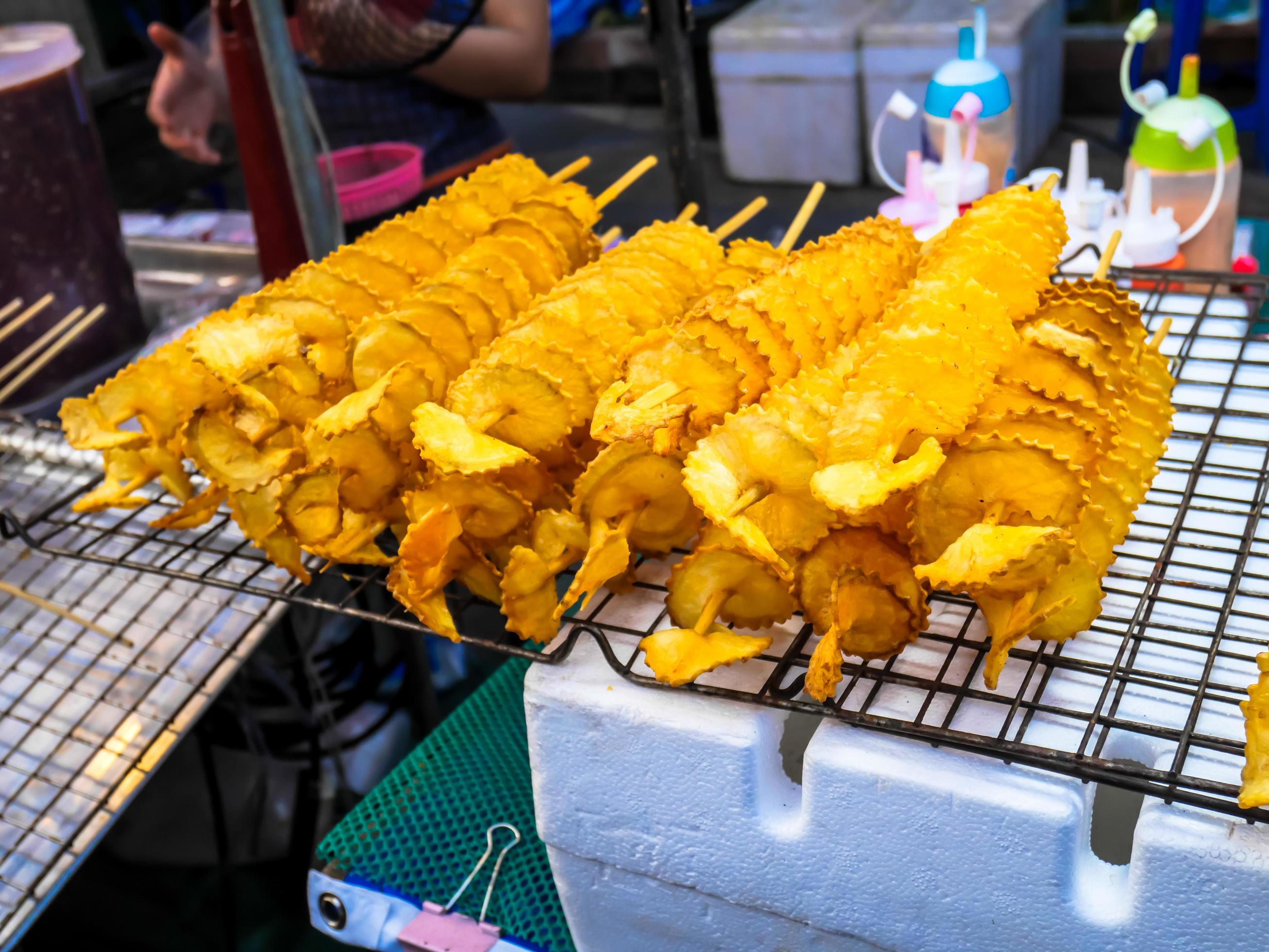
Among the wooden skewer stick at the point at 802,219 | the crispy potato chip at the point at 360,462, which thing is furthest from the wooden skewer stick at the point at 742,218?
the crispy potato chip at the point at 360,462

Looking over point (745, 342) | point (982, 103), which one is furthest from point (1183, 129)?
point (745, 342)

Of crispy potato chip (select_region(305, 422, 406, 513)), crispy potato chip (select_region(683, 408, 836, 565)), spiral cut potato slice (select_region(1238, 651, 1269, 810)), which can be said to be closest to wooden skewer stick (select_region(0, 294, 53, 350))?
crispy potato chip (select_region(305, 422, 406, 513))

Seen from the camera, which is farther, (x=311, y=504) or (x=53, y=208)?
(x=53, y=208)

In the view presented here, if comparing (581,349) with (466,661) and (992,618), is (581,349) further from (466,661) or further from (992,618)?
(466,661)

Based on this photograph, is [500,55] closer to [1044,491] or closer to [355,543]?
[355,543]

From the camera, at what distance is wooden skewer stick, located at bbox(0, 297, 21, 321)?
2.20 meters

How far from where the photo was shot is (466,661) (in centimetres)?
298

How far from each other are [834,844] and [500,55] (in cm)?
261

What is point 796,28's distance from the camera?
5.45m

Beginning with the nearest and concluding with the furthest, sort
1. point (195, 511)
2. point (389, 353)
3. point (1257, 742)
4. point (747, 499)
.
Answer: point (1257, 742) < point (747, 499) < point (389, 353) < point (195, 511)

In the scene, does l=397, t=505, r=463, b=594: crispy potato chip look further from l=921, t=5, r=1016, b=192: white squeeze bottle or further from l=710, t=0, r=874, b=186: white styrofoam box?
l=710, t=0, r=874, b=186: white styrofoam box

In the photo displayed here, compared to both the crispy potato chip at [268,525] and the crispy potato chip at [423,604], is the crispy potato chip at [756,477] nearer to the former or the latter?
the crispy potato chip at [423,604]

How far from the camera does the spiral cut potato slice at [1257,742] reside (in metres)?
0.90

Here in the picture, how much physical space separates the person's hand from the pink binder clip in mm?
2413
